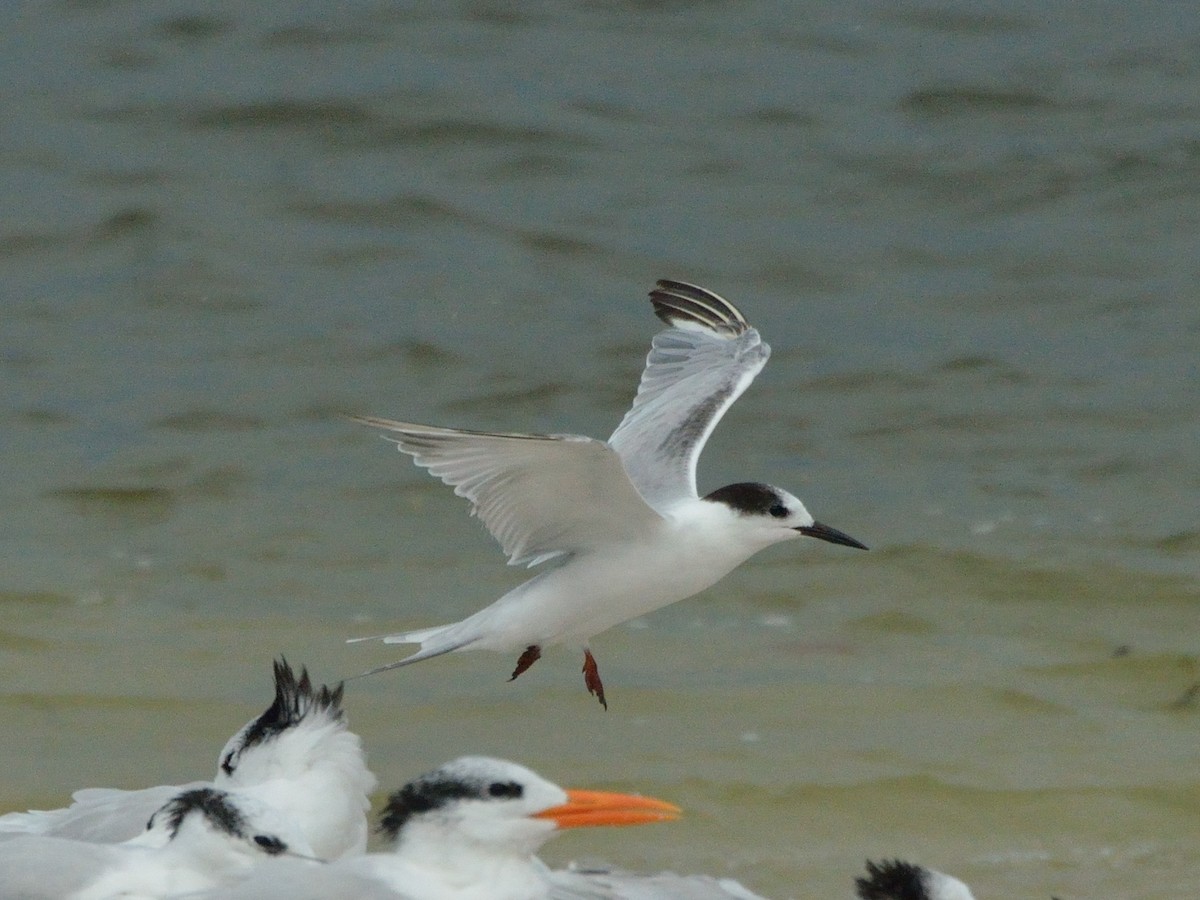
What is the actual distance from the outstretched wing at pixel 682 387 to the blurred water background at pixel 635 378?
1.12 meters

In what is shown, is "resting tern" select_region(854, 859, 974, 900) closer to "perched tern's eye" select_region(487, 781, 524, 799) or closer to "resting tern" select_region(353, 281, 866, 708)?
"perched tern's eye" select_region(487, 781, 524, 799)

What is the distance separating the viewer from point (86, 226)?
13.9 meters

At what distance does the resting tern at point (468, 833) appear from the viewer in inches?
171

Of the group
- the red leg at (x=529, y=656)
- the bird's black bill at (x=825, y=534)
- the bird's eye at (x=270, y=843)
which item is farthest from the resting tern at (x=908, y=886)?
the red leg at (x=529, y=656)

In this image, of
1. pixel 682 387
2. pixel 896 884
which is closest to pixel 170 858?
pixel 896 884

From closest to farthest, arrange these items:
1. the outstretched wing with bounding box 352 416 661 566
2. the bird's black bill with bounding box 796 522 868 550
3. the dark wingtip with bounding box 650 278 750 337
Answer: the outstretched wing with bounding box 352 416 661 566, the bird's black bill with bounding box 796 522 868 550, the dark wingtip with bounding box 650 278 750 337

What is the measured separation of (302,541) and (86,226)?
438 cm

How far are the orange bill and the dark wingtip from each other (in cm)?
343

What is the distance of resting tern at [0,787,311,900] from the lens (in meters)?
4.54

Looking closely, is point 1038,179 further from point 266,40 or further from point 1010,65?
point 266,40

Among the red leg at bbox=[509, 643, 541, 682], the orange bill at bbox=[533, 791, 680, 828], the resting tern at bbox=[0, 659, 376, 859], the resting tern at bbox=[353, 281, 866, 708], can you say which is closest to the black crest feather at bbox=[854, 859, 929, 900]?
the orange bill at bbox=[533, 791, 680, 828]

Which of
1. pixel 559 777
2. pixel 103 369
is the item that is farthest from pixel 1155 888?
pixel 103 369

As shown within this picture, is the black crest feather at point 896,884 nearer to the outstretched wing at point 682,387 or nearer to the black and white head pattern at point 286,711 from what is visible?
the black and white head pattern at point 286,711

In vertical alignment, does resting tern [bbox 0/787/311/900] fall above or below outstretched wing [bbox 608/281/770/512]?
below
